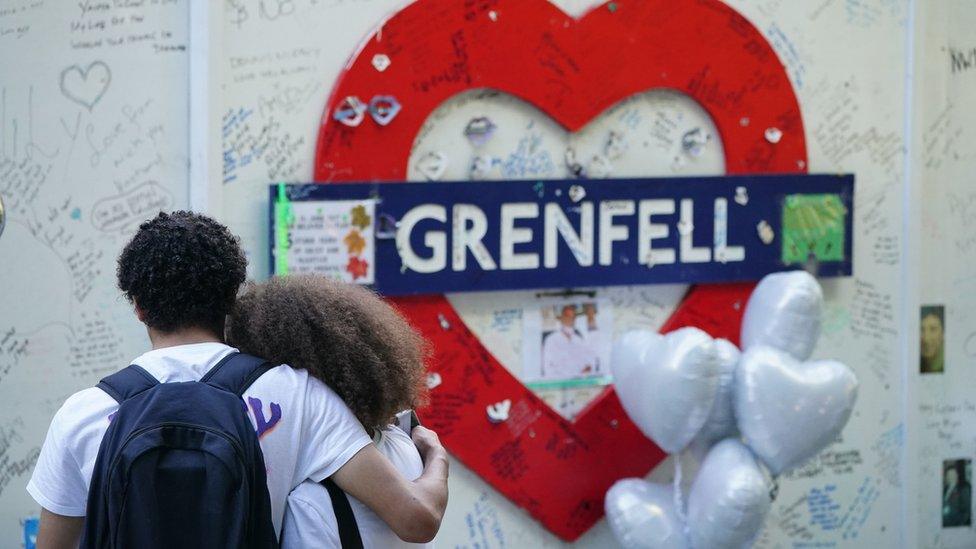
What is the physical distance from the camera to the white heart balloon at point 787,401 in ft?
13.3

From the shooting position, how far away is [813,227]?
471 cm

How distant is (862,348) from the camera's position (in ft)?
16.2

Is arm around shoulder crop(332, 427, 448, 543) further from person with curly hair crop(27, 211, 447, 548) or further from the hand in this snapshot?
the hand

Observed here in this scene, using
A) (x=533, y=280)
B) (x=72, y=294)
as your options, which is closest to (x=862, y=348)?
(x=533, y=280)

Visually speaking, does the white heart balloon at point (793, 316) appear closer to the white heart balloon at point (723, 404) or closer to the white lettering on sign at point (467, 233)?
the white heart balloon at point (723, 404)

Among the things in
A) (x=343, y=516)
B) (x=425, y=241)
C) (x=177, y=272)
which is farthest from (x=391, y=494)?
(x=425, y=241)

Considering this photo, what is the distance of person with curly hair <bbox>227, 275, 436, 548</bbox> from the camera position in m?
2.17

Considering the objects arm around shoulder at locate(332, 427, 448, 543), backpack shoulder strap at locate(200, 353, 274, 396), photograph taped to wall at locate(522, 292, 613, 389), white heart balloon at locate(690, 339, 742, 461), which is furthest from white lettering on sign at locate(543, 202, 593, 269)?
backpack shoulder strap at locate(200, 353, 274, 396)

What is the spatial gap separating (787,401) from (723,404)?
0.21m

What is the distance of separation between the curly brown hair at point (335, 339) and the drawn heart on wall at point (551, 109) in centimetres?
177

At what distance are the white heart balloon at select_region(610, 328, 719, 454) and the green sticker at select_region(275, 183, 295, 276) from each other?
3.70 feet

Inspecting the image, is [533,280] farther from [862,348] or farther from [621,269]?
[862,348]

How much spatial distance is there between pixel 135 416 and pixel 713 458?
8.25 feet

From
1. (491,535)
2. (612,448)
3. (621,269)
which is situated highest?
(621,269)
